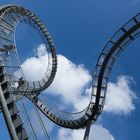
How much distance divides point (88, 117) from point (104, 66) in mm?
4511

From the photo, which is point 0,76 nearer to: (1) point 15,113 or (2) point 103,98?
(1) point 15,113

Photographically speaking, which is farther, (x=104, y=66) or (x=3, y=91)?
(x=104, y=66)

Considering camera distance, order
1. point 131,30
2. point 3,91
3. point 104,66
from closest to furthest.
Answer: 1. point 3,91
2. point 131,30
3. point 104,66

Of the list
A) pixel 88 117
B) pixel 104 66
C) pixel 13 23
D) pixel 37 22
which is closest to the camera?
pixel 104 66

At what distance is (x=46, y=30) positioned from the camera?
1331 inches

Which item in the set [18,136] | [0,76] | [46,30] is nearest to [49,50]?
[46,30]

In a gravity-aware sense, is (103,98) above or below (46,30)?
below

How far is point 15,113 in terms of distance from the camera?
18.5 meters

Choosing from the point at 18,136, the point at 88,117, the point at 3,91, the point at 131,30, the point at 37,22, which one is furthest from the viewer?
the point at 37,22

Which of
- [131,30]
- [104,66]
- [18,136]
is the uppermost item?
[131,30]

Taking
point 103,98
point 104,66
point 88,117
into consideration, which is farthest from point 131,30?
point 88,117

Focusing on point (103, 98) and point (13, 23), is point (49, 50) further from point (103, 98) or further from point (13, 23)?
point (103, 98)

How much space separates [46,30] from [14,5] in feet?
14.8

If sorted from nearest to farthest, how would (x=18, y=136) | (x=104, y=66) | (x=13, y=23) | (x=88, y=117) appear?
1. (x=18, y=136)
2. (x=104, y=66)
3. (x=88, y=117)
4. (x=13, y=23)
